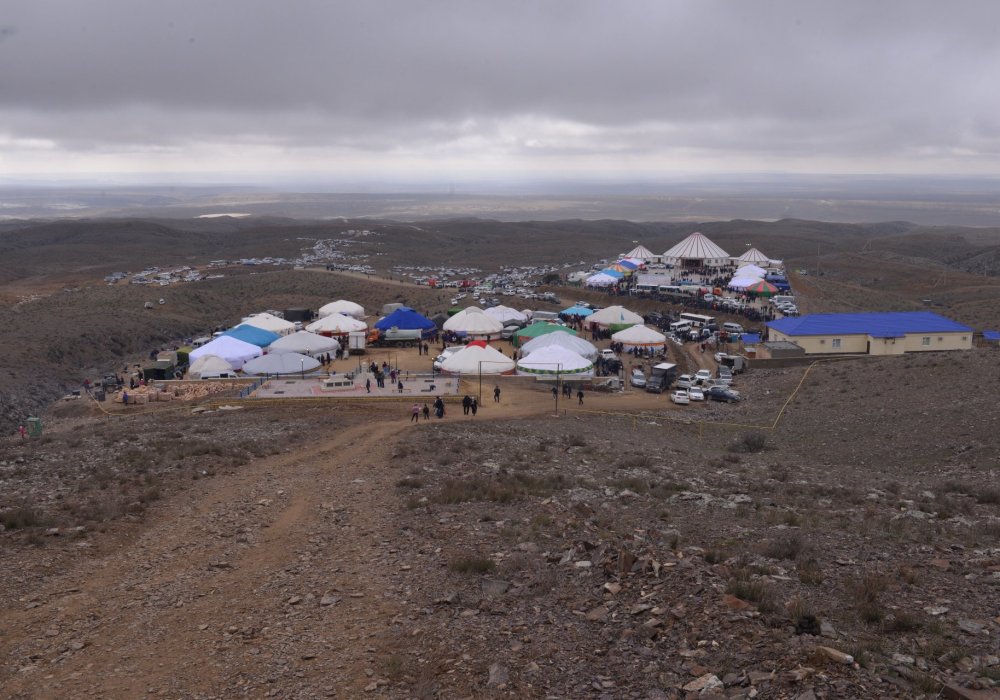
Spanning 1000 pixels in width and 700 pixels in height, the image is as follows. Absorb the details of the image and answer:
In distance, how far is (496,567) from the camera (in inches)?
508

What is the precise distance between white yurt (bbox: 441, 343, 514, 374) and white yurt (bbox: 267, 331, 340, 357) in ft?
31.5

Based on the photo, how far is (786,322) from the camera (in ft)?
153

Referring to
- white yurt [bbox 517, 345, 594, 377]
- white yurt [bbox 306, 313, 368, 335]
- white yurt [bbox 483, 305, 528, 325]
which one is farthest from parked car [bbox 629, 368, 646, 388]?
white yurt [bbox 306, 313, 368, 335]

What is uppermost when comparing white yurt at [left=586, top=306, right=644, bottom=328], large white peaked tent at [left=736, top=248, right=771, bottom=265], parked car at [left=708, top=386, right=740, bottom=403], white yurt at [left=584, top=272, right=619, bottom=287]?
large white peaked tent at [left=736, top=248, right=771, bottom=265]

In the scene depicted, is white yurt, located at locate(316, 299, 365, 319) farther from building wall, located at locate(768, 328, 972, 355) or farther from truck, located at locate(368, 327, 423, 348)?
building wall, located at locate(768, 328, 972, 355)

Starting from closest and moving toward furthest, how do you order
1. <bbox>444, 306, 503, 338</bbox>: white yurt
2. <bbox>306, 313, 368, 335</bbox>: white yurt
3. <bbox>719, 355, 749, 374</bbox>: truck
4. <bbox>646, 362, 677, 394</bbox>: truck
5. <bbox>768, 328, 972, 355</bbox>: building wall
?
<bbox>646, 362, 677, 394</bbox>: truck → <bbox>719, 355, 749, 374</bbox>: truck → <bbox>768, 328, 972, 355</bbox>: building wall → <bbox>444, 306, 503, 338</bbox>: white yurt → <bbox>306, 313, 368, 335</bbox>: white yurt

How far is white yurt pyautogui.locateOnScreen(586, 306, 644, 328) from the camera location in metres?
51.6

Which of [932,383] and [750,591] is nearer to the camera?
[750,591]

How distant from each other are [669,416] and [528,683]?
23.2 meters

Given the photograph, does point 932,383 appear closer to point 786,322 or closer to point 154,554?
point 786,322

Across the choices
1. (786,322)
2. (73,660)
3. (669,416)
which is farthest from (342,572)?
(786,322)

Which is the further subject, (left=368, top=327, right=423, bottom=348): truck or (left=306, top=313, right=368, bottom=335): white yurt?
(left=306, top=313, right=368, bottom=335): white yurt

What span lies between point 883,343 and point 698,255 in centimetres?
3921

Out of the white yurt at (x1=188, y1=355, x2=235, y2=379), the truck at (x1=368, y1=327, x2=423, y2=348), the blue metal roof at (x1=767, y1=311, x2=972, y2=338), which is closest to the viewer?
the white yurt at (x1=188, y1=355, x2=235, y2=379)
